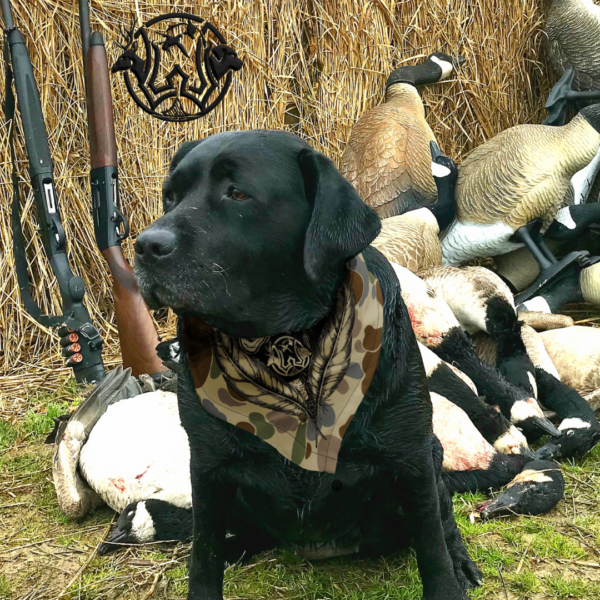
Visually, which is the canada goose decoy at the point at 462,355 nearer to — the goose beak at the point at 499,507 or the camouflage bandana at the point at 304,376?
the goose beak at the point at 499,507

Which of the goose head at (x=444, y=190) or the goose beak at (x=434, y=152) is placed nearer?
the goose head at (x=444, y=190)

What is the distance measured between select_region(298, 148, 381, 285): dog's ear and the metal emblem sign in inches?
118

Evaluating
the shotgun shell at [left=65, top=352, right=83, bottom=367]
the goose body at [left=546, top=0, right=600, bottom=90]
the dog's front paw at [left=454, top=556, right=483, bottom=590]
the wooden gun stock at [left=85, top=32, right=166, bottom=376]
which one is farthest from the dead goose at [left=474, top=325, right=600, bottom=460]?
the goose body at [left=546, top=0, right=600, bottom=90]

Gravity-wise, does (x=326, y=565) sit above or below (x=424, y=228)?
below

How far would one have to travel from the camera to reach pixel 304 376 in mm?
1673

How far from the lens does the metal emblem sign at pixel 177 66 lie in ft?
13.6

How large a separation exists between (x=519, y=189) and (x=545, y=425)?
2160mm

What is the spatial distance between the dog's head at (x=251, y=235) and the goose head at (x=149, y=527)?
1.15 m

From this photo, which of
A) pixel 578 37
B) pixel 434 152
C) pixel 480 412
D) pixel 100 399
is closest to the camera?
pixel 480 412

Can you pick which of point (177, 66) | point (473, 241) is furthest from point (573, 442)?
point (177, 66)

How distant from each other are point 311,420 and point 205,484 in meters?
0.33

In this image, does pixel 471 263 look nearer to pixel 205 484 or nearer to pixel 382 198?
pixel 382 198

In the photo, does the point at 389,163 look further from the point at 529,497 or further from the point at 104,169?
the point at 529,497

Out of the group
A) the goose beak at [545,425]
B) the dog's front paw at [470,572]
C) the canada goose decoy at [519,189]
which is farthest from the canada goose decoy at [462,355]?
the canada goose decoy at [519,189]
